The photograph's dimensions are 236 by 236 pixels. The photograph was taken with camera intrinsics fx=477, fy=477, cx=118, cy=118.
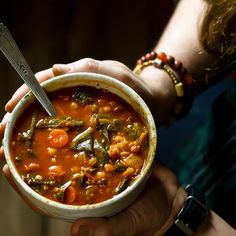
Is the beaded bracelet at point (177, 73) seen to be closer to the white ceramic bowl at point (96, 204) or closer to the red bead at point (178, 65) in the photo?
the red bead at point (178, 65)

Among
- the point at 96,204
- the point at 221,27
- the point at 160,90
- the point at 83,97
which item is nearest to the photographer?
the point at 96,204

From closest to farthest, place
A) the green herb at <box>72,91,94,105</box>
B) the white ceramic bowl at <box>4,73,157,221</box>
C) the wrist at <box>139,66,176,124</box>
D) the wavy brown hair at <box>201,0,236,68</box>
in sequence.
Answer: the white ceramic bowl at <box>4,73,157,221</box> < the green herb at <box>72,91,94,105</box> < the wavy brown hair at <box>201,0,236,68</box> < the wrist at <box>139,66,176,124</box>

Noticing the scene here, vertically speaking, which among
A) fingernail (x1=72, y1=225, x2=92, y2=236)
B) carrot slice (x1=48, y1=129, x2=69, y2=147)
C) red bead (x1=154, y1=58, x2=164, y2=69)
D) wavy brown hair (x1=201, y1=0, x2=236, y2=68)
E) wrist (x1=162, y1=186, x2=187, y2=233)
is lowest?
wrist (x1=162, y1=186, x2=187, y2=233)

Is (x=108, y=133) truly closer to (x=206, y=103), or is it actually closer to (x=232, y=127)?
(x=232, y=127)

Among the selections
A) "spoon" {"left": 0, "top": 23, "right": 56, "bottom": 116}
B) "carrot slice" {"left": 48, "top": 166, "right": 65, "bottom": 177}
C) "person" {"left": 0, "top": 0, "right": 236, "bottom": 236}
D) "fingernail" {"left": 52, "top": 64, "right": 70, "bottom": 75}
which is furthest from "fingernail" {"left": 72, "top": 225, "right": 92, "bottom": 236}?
"fingernail" {"left": 52, "top": 64, "right": 70, "bottom": 75}

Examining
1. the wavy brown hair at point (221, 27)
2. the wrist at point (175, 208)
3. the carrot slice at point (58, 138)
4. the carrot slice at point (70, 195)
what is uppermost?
the wavy brown hair at point (221, 27)

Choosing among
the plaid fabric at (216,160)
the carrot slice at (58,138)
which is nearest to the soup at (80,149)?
the carrot slice at (58,138)

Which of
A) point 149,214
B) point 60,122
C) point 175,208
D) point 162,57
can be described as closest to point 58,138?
point 60,122

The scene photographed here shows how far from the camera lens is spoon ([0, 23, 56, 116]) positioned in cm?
89

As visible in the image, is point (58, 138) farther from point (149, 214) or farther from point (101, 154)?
point (149, 214)

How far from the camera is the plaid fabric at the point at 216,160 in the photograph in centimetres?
132

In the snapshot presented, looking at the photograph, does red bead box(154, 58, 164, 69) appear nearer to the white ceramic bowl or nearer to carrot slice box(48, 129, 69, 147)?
the white ceramic bowl

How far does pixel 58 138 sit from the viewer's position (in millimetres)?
915

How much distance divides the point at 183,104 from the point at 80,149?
20.9 inches
